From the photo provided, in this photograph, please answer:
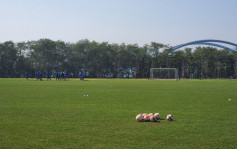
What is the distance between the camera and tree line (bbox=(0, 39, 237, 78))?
90312 millimetres

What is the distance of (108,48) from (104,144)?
9170 cm

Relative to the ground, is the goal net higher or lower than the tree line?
lower

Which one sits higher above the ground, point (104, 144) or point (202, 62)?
point (202, 62)

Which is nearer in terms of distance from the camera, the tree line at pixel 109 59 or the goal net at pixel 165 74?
the goal net at pixel 165 74

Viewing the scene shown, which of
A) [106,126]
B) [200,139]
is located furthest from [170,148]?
[106,126]

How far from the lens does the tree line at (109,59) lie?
90.3 meters

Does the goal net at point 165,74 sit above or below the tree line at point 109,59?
below

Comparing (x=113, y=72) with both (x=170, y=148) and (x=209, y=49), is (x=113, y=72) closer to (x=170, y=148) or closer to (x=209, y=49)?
(x=209, y=49)

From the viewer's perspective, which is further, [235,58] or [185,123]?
[235,58]

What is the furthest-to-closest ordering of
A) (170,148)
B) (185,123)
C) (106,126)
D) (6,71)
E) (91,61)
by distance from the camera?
(91,61), (6,71), (185,123), (106,126), (170,148)

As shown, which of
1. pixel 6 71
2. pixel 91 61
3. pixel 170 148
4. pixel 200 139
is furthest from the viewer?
pixel 91 61

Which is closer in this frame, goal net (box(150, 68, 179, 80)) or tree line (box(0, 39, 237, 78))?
goal net (box(150, 68, 179, 80))

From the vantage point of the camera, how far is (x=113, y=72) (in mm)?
97438

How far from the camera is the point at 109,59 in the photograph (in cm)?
9675
